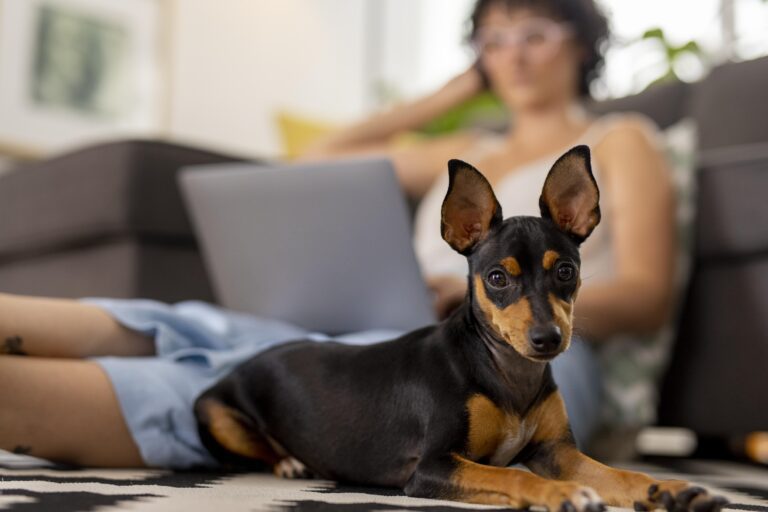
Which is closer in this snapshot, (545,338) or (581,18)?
(545,338)

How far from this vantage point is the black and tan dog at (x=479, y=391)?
79cm

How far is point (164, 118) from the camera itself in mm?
3768

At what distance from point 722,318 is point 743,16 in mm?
2472

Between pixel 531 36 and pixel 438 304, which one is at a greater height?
pixel 531 36

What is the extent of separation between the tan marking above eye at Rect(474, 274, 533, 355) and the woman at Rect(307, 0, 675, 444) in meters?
0.37

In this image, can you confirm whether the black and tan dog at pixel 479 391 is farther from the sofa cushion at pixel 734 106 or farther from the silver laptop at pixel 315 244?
the sofa cushion at pixel 734 106

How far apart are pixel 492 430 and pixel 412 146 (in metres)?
1.22

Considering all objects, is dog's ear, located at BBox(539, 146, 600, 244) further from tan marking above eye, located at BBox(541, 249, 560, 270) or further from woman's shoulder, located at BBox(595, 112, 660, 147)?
woman's shoulder, located at BBox(595, 112, 660, 147)

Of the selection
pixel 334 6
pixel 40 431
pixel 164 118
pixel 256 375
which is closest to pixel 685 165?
pixel 256 375

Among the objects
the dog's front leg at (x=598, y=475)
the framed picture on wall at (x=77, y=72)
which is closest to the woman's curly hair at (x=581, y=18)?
the dog's front leg at (x=598, y=475)

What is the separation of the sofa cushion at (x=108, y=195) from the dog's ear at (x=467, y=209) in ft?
3.68

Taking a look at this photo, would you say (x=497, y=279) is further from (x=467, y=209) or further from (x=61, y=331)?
(x=61, y=331)

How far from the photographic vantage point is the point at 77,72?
352 centimetres

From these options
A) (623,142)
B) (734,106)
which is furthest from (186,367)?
(734,106)
